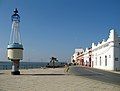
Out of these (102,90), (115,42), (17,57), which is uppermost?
(115,42)

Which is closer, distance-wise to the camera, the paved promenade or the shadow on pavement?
the paved promenade

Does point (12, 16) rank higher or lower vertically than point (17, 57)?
higher

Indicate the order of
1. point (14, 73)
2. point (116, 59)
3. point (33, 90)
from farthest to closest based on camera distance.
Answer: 1. point (116, 59)
2. point (14, 73)
3. point (33, 90)

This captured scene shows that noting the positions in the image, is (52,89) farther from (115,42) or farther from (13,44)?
(115,42)

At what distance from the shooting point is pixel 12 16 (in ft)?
134

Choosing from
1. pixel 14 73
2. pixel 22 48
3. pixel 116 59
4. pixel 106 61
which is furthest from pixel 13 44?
pixel 106 61

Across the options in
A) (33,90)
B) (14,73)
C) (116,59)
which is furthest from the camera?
(116,59)

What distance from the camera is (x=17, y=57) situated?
127ft

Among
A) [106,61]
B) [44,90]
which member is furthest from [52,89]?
[106,61]

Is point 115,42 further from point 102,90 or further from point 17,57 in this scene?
point 102,90

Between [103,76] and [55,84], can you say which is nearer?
[55,84]

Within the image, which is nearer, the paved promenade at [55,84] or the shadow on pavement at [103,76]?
the paved promenade at [55,84]

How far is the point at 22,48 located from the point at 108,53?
1131 inches

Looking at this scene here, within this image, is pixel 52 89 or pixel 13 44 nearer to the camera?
pixel 52 89
